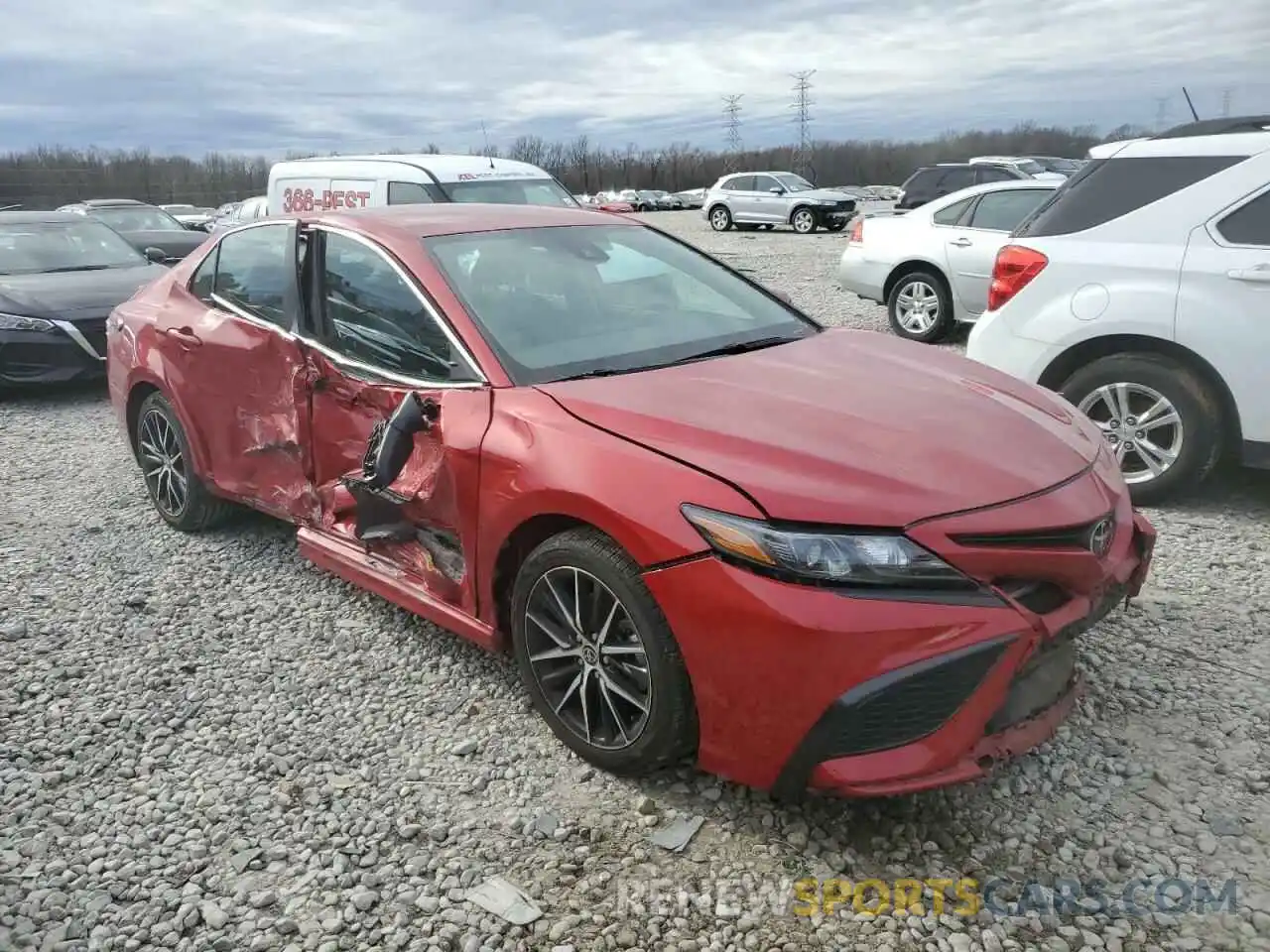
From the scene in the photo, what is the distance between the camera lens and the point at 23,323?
7938mm

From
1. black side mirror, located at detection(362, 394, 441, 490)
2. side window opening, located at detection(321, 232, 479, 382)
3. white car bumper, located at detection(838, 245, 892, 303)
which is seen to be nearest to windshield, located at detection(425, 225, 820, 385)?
side window opening, located at detection(321, 232, 479, 382)

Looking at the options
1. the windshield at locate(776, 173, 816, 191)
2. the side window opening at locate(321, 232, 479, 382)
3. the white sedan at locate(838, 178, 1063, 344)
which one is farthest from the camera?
the windshield at locate(776, 173, 816, 191)

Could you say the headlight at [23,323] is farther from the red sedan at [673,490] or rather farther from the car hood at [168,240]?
the car hood at [168,240]

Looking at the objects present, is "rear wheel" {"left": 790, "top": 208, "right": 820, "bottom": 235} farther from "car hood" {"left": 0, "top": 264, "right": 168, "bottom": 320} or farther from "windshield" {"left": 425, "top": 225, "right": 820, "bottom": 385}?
"windshield" {"left": 425, "top": 225, "right": 820, "bottom": 385}

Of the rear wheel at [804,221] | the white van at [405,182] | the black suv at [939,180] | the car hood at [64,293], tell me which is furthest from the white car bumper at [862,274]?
the rear wheel at [804,221]

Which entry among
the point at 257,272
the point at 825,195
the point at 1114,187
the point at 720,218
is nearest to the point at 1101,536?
the point at 1114,187

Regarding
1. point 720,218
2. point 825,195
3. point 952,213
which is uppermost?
point 825,195

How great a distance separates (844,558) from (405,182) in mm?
9741

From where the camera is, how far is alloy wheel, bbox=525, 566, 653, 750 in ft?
8.68

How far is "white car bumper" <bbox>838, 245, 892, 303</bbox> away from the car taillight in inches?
194

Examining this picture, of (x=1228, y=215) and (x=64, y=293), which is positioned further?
(x=64, y=293)

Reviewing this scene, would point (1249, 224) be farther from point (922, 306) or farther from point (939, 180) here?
point (939, 180)

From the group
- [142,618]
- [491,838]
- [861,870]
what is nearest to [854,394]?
[861,870]

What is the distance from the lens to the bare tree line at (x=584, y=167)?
55.4 m
